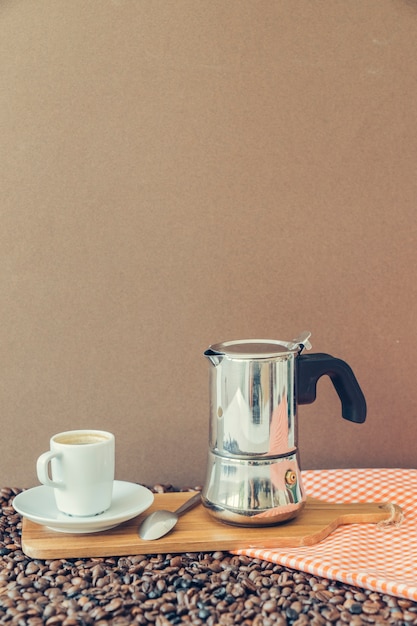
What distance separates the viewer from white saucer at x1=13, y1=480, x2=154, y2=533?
898mm

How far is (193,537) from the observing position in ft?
2.95

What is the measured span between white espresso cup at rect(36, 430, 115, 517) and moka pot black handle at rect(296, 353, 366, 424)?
0.95 ft

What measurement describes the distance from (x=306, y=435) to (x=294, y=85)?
613mm

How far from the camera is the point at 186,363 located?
3.83ft

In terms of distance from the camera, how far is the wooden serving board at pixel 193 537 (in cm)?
88

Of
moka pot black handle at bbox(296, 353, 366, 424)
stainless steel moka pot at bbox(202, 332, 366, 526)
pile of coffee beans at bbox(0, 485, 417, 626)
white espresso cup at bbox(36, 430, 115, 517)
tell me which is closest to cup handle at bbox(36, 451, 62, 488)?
white espresso cup at bbox(36, 430, 115, 517)

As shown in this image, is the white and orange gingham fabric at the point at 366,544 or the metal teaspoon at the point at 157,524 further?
the metal teaspoon at the point at 157,524

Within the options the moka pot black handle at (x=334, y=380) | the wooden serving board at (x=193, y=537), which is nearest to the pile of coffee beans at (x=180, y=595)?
the wooden serving board at (x=193, y=537)

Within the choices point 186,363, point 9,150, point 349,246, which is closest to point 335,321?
point 349,246

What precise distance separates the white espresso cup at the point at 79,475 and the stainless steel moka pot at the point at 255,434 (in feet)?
0.51

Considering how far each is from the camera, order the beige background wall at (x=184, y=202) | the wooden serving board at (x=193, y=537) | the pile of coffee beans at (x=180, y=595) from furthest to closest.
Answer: the beige background wall at (x=184, y=202)
the wooden serving board at (x=193, y=537)
the pile of coffee beans at (x=180, y=595)

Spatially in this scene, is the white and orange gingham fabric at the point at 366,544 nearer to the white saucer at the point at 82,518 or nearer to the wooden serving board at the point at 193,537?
the wooden serving board at the point at 193,537

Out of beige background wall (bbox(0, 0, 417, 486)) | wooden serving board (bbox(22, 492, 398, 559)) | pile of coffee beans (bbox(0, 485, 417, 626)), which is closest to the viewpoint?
pile of coffee beans (bbox(0, 485, 417, 626))

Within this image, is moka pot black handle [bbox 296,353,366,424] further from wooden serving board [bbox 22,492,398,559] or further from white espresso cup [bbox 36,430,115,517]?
white espresso cup [bbox 36,430,115,517]
